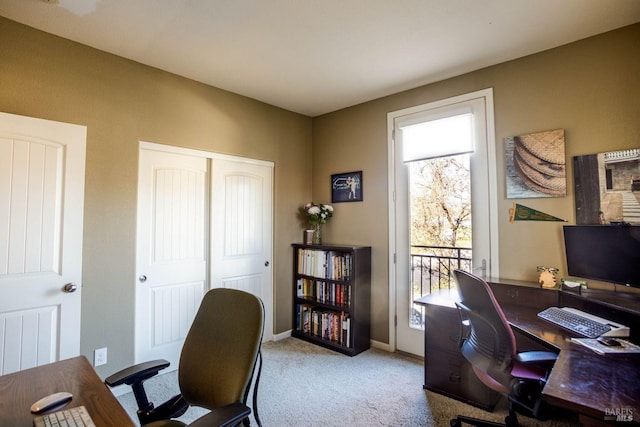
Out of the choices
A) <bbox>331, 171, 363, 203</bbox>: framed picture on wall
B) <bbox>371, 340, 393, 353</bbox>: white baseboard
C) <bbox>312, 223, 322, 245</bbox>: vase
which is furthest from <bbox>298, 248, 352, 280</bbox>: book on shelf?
<bbox>371, 340, 393, 353</bbox>: white baseboard

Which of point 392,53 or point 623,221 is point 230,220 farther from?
point 623,221

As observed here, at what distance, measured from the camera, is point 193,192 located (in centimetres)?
308

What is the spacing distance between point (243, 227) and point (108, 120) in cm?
152

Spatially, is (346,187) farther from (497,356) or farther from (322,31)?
(497,356)

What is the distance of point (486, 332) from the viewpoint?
72.9 inches

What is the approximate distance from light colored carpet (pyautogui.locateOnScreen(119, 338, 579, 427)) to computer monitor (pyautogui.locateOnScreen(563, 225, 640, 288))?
0.97 m

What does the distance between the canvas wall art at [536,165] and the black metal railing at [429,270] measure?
2.59ft

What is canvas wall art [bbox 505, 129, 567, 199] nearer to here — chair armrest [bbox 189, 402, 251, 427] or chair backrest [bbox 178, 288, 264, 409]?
chair backrest [bbox 178, 288, 264, 409]

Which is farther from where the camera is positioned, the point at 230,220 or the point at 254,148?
the point at 254,148

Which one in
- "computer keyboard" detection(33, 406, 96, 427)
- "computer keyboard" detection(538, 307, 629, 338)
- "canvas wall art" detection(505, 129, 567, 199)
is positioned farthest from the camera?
"canvas wall art" detection(505, 129, 567, 199)

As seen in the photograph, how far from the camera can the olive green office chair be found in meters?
1.31

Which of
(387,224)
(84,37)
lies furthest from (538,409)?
(84,37)

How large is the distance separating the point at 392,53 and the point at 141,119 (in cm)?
213

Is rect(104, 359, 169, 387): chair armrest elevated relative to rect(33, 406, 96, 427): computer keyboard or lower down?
lower down
